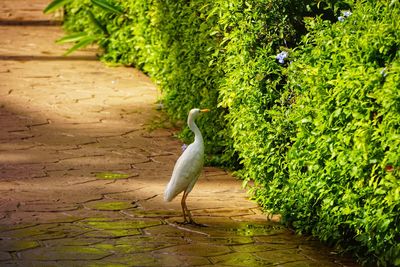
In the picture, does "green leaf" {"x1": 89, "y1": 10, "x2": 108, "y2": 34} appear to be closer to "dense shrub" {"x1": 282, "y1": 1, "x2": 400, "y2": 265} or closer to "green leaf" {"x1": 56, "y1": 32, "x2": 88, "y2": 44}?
"green leaf" {"x1": 56, "y1": 32, "x2": 88, "y2": 44}

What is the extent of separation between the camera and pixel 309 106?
21.7 feet

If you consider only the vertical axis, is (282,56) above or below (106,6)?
above

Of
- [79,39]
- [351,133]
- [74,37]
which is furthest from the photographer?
[79,39]

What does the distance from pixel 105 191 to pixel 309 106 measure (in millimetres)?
2114

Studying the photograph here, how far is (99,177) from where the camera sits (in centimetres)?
838

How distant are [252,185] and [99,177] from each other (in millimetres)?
1298

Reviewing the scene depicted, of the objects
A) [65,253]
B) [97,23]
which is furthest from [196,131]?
[97,23]

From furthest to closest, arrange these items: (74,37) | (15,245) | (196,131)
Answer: (74,37) < (196,131) < (15,245)

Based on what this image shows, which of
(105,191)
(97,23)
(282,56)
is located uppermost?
(282,56)

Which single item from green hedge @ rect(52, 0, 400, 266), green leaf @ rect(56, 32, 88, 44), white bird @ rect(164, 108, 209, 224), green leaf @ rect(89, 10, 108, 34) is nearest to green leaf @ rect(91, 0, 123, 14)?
green leaf @ rect(89, 10, 108, 34)

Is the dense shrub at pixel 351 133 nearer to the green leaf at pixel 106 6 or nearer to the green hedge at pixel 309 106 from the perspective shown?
the green hedge at pixel 309 106

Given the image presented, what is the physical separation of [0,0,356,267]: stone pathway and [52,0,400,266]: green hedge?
304 millimetres

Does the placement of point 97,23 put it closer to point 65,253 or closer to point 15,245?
point 15,245

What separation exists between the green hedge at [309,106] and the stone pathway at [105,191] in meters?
0.30
